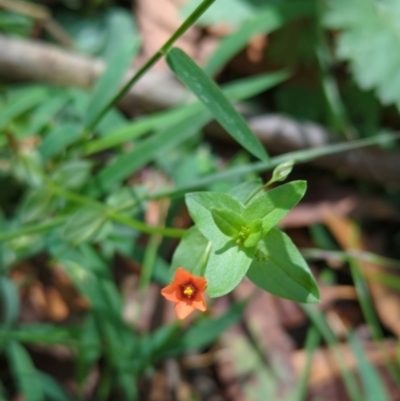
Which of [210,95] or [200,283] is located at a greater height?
[210,95]

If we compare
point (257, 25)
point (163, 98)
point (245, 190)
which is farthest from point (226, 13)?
point (245, 190)

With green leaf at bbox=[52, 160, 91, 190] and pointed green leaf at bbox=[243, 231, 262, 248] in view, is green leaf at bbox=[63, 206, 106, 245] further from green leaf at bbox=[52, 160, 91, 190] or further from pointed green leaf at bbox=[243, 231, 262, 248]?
pointed green leaf at bbox=[243, 231, 262, 248]

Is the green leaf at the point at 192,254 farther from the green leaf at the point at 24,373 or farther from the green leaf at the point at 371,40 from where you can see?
the green leaf at the point at 371,40

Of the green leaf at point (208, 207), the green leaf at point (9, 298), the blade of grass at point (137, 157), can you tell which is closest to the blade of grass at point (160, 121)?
the blade of grass at point (137, 157)

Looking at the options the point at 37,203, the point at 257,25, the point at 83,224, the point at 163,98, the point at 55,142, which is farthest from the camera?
the point at 163,98

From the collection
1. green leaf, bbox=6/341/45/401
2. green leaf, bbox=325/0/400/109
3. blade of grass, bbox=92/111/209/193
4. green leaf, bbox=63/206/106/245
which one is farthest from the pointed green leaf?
green leaf, bbox=325/0/400/109

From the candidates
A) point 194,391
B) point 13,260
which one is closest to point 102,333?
point 13,260

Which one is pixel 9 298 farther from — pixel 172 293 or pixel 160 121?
pixel 172 293
